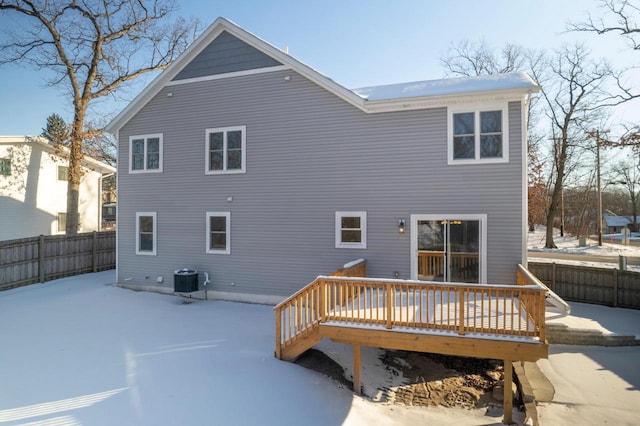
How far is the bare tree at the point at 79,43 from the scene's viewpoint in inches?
630

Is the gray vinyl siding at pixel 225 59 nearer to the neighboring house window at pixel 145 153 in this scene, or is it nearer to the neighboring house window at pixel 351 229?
the neighboring house window at pixel 145 153

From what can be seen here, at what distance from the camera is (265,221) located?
34.8 ft

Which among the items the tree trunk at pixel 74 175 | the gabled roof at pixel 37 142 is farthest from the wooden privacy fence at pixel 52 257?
the gabled roof at pixel 37 142

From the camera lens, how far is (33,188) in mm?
17625

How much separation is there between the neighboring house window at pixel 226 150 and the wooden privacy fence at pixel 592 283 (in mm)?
10647

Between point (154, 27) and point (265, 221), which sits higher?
point (154, 27)

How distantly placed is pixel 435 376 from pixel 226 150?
8513 mm

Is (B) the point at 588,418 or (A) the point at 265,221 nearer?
(B) the point at 588,418

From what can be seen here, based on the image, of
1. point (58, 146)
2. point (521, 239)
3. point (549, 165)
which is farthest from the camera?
point (549, 165)

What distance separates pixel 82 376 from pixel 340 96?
8450mm

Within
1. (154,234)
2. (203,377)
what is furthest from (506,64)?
(203,377)

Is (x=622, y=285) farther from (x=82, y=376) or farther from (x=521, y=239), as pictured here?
(x=82, y=376)

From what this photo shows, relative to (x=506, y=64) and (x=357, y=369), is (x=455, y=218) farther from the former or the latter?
(x=506, y=64)

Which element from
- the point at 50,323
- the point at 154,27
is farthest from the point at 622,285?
the point at 154,27
